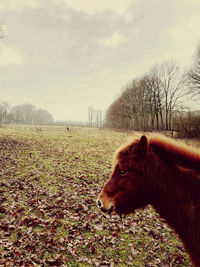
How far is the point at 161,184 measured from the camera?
215cm

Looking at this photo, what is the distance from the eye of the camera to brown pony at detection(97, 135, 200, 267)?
199 cm

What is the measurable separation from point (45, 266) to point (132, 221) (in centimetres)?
293

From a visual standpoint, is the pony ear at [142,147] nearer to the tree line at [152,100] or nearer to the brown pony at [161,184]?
the brown pony at [161,184]

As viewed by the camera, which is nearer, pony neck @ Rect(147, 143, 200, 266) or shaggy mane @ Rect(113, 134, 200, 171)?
pony neck @ Rect(147, 143, 200, 266)

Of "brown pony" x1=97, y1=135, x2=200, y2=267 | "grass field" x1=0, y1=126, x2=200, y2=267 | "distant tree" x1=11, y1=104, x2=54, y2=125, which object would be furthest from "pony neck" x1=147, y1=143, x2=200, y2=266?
"distant tree" x1=11, y1=104, x2=54, y2=125

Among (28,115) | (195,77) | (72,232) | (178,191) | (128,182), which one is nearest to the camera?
(178,191)

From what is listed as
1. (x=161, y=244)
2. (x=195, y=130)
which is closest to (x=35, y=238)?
(x=161, y=244)

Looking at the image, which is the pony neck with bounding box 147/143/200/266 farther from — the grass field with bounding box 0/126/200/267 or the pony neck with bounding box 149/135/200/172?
the grass field with bounding box 0/126/200/267

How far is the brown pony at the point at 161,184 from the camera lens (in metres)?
1.99

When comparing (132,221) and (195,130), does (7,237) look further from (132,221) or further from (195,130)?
(195,130)

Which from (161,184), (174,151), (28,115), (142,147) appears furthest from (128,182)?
(28,115)

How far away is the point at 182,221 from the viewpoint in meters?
2.03

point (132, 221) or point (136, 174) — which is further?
point (132, 221)

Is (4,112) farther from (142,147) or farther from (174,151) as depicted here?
(174,151)
